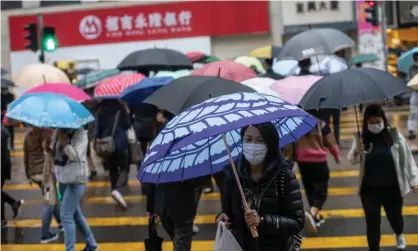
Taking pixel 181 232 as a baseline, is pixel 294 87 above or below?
above

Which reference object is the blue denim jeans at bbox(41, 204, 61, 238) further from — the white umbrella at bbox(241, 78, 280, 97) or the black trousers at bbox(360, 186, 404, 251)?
the black trousers at bbox(360, 186, 404, 251)

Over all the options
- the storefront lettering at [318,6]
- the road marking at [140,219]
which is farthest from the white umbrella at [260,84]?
the storefront lettering at [318,6]

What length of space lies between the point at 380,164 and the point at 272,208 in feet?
8.44

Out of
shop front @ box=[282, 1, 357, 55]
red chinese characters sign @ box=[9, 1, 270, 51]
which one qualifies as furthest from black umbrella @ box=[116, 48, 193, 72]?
red chinese characters sign @ box=[9, 1, 270, 51]

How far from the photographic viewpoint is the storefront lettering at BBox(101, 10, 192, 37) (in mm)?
30422

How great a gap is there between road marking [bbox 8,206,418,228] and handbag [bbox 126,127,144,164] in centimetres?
137

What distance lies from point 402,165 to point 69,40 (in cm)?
2706

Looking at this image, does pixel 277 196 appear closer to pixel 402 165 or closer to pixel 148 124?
pixel 402 165

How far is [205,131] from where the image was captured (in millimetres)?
3582

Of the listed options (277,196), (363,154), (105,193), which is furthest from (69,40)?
(277,196)

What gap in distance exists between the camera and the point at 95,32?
3136 cm

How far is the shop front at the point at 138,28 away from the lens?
29.6 meters

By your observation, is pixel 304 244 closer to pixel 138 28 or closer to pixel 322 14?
pixel 322 14

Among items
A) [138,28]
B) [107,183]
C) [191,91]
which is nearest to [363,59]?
[138,28]
